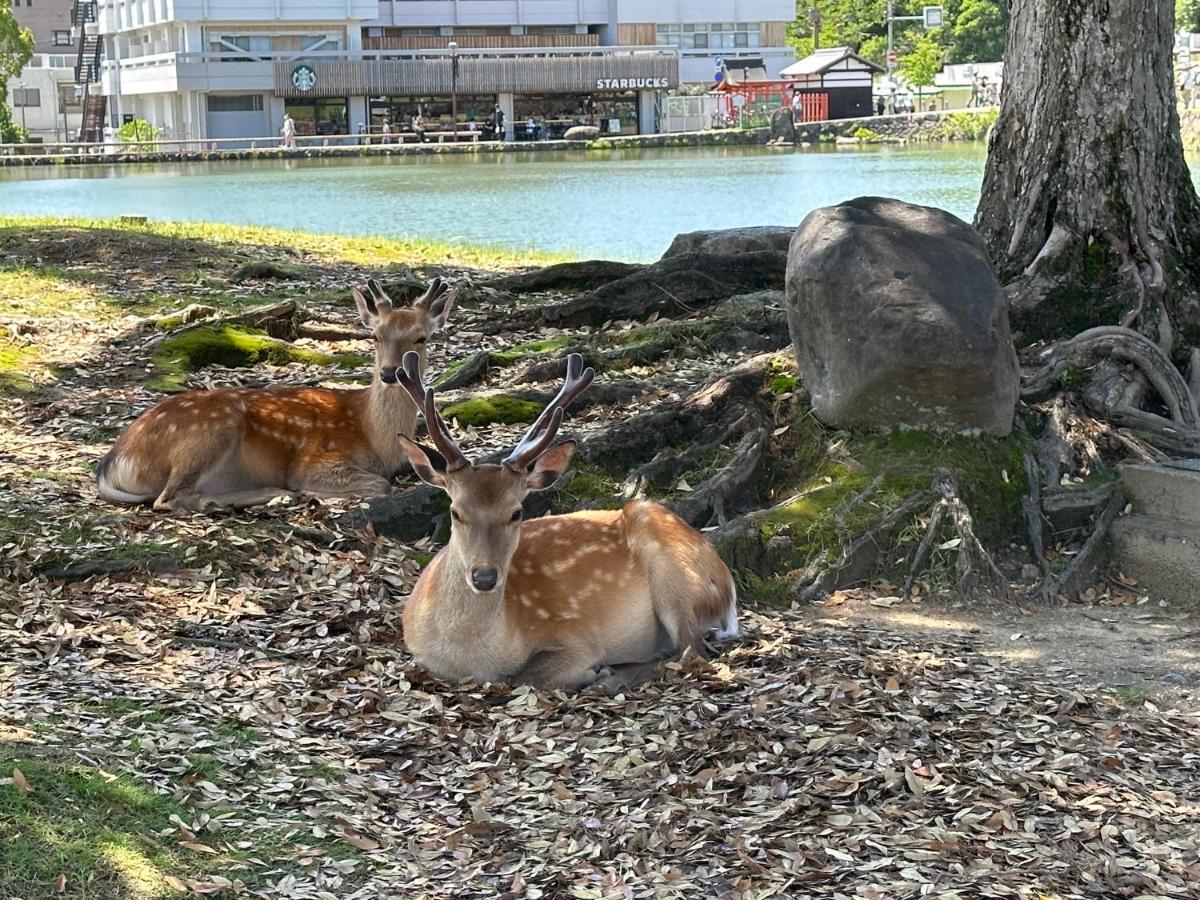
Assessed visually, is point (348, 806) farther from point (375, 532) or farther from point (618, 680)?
point (375, 532)

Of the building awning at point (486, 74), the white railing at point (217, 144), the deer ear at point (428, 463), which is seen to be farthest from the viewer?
the building awning at point (486, 74)

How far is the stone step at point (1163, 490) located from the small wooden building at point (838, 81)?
213 feet

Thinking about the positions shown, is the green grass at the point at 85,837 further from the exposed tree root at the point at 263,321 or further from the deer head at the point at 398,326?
the exposed tree root at the point at 263,321

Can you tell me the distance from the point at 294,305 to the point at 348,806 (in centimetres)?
704

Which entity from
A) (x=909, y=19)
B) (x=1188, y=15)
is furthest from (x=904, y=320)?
(x=909, y=19)

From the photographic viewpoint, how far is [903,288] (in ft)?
24.7

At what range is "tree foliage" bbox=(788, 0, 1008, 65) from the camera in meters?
70.8

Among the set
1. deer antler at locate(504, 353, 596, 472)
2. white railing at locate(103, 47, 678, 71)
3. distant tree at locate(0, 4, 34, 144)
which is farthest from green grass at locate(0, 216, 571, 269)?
white railing at locate(103, 47, 678, 71)

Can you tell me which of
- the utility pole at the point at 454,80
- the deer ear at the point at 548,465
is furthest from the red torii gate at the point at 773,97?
the deer ear at the point at 548,465

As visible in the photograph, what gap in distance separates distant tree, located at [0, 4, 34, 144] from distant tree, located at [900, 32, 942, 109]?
38233mm

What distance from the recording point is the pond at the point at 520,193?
26.0m

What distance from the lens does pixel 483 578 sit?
18.5 ft

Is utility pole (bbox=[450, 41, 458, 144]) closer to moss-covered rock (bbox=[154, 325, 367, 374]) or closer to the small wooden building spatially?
the small wooden building

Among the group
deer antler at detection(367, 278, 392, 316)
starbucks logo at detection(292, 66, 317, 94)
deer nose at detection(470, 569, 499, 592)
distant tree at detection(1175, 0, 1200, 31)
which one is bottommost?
deer nose at detection(470, 569, 499, 592)
